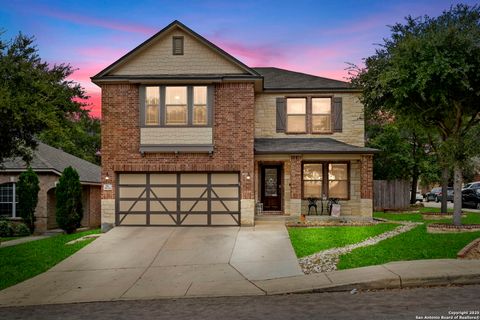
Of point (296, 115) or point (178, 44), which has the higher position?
point (178, 44)

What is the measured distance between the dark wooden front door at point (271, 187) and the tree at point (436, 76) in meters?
5.97

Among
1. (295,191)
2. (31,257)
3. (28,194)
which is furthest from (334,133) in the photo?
(28,194)

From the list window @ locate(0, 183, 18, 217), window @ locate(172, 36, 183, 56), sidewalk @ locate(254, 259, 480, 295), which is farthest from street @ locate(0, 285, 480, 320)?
window @ locate(0, 183, 18, 217)

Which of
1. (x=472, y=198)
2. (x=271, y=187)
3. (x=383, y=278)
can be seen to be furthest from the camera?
(x=472, y=198)

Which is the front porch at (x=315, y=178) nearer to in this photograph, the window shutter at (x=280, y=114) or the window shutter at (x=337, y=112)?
the window shutter at (x=280, y=114)

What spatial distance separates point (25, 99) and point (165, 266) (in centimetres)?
619

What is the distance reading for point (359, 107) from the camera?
918 inches

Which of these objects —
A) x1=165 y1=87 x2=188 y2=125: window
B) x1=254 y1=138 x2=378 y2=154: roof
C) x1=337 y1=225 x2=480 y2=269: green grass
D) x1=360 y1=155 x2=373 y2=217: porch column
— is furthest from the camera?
x1=360 y1=155 x2=373 y2=217: porch column

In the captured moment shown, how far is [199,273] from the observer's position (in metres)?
13.6

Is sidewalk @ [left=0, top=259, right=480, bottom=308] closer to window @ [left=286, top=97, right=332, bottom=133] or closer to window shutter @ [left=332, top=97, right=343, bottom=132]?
window shutter @ [left=332, top=97, right=343, bottom=132]

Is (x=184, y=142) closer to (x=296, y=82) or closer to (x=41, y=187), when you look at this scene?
(x=296, y=82)

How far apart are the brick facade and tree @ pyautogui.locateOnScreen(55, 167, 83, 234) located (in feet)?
11.7

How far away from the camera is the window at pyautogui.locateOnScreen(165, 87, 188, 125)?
20.8m

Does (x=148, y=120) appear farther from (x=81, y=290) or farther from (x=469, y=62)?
(x=469, y=62)
